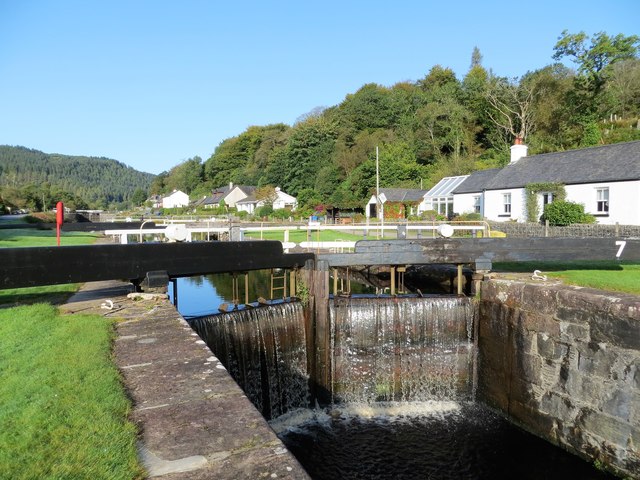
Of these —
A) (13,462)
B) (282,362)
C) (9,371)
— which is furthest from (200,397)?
(282,362)

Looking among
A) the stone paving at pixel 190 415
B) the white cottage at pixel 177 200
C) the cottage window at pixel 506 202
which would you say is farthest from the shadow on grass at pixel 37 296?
the white cottage at pixel 177 200

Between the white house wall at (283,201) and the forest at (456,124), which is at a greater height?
the forest at (456,124)

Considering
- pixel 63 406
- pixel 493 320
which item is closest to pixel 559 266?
pixel 493 320

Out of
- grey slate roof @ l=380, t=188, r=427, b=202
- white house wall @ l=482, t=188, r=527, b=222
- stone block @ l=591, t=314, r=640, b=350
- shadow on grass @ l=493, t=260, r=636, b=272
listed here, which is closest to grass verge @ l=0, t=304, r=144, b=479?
stone block @ l=591, t=314, r=640, b=350

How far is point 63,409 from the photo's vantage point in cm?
389

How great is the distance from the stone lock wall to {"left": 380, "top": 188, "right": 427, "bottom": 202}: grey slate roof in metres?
36.5

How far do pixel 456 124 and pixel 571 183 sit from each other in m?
31.0

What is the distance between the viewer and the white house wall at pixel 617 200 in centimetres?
2458

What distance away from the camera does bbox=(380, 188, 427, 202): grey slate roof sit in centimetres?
4803

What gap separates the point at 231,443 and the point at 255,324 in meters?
8.05

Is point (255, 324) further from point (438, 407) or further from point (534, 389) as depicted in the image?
point (534, 389)

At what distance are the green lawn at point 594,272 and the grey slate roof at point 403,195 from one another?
106 ft

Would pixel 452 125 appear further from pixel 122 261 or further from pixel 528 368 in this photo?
pixel 122 261

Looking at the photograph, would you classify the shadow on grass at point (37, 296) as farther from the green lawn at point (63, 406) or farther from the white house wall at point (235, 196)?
the white house wall at point (235, 196)
